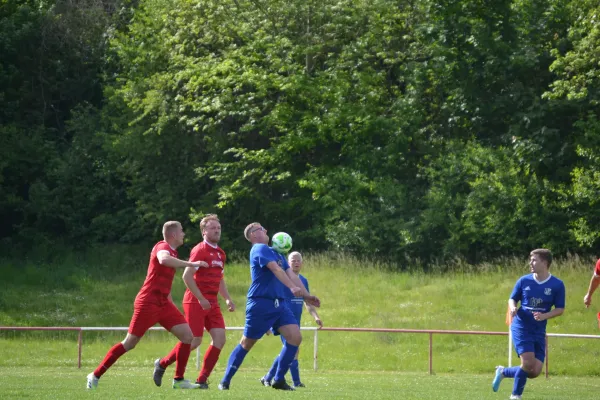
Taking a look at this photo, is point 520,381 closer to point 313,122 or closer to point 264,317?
point 264,317

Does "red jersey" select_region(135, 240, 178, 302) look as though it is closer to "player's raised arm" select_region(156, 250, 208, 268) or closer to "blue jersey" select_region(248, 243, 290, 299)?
"player's raised arm" select_region(156, 250, 208, 268)

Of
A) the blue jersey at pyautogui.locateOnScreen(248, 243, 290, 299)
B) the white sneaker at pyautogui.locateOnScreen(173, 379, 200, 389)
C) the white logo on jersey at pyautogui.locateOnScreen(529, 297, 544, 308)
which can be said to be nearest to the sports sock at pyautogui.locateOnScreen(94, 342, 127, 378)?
the white sneaker at pyautogui.locateOnScreen(173, 379, 200, 389)

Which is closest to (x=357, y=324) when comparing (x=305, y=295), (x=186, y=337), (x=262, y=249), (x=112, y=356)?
(x=186, y=337)

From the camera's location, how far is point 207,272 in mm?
12977

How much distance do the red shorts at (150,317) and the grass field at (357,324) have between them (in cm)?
184

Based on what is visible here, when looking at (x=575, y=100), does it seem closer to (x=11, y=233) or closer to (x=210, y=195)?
(x=210, y=195)

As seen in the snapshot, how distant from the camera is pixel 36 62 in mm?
41625

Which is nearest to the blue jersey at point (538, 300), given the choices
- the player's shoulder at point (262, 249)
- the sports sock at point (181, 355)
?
the player's shoulder at point (262, 249)

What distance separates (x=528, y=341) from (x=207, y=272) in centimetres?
394

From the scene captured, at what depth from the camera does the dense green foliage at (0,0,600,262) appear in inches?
1235

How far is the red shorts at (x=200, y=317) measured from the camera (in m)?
12.9

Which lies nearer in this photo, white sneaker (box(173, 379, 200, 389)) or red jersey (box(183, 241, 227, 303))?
white sneaker (box(173, 379, 200, 389))

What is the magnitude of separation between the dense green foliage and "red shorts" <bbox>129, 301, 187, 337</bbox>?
19694 mm

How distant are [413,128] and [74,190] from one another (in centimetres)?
1364
